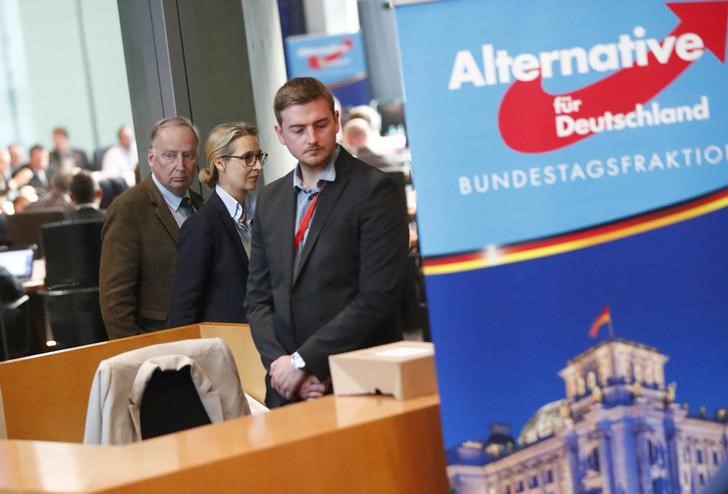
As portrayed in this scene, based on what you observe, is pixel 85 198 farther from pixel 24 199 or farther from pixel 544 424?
pixel 544 424

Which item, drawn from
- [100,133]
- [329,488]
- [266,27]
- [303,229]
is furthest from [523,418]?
[266,27]

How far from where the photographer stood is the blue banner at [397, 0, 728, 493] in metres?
2.66

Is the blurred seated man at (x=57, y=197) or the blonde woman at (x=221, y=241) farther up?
the blurred seated man at (x=57, y=197)

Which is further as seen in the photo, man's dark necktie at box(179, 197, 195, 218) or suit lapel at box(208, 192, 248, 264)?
man's dark necktie at box(179, 197, 195, 218)

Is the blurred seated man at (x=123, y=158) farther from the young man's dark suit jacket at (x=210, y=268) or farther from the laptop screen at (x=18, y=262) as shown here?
the young man's dark suit jacket at (x=210, y=268)

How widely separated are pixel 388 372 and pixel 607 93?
0.84 meters

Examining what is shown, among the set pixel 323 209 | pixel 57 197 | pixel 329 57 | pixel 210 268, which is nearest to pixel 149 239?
pixel 210 268

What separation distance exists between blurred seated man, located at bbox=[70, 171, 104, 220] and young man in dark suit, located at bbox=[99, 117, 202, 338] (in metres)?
1.90

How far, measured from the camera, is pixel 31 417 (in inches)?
181

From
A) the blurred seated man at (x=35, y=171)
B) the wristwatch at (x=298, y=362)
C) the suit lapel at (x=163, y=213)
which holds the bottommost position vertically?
the wristwatch at (x=298, y=362)

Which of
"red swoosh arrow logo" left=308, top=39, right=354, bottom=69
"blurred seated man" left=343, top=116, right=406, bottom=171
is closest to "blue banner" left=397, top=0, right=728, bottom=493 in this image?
"blurred seated man" left=343, top=116, right=406, bottom=171

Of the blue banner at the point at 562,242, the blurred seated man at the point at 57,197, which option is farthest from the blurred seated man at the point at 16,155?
the blue banner at the point at 562,242

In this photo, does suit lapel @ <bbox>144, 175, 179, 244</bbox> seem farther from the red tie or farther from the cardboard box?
the cardboard box

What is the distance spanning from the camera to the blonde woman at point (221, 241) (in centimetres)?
473
